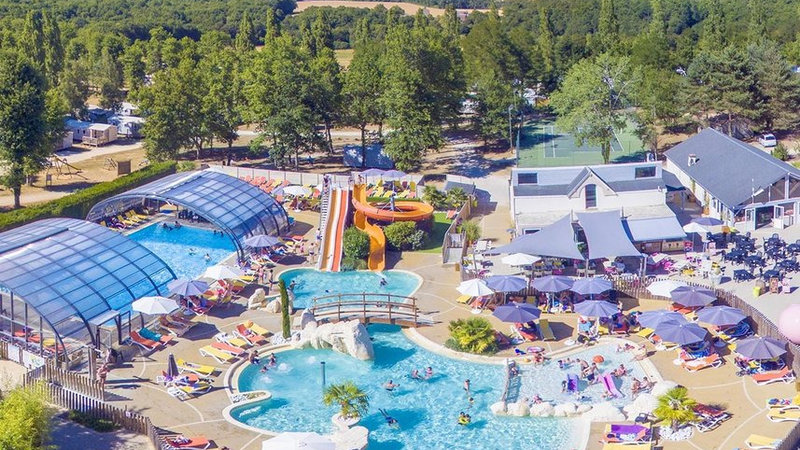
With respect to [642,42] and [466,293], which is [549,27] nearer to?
[642,42]

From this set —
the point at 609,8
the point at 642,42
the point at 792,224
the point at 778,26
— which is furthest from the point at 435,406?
the point at 778,26

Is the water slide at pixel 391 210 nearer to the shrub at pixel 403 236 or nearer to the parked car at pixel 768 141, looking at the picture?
the shrub at pixel 403 236

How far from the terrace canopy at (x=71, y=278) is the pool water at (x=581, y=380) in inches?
767

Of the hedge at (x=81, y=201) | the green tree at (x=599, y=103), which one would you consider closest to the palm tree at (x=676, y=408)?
the green tree at (x=599, y=103)

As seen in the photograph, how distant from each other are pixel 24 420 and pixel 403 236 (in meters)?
30.6

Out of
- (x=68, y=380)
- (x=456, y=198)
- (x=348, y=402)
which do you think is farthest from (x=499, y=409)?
(x=456, y=198)

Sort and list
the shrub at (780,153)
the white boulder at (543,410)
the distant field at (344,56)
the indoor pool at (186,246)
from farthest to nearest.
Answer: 1. the distant field at (344,56)
2. the shrub at (780,153)
3. the indoor pool at (186,246)
4. the white boulder at (543,410)

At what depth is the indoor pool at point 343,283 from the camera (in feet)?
174

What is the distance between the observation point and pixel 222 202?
200ft

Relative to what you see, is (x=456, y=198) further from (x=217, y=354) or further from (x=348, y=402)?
(x=348, y=402)

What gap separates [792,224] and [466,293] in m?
25.2

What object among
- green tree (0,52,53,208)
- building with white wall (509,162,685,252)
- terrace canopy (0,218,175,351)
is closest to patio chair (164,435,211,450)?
terrace canopy (0,218,175,351)

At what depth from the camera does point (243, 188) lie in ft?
209

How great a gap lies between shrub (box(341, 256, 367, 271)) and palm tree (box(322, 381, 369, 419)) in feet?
58.8
